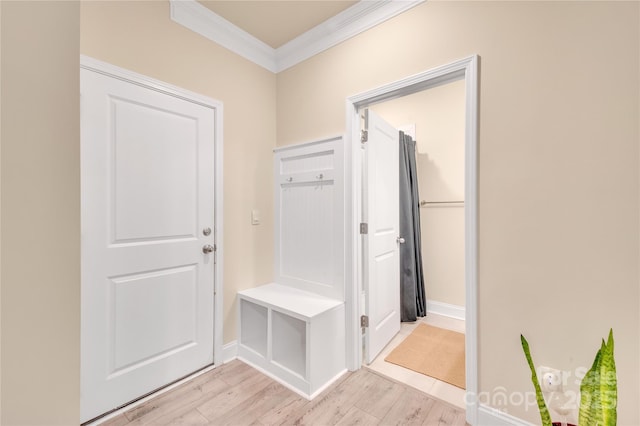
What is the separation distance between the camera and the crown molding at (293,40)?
191cm

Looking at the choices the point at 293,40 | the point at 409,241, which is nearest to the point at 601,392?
the point at 409,241

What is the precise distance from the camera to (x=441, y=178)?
123 inches

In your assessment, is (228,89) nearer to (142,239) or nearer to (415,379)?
(142,239)

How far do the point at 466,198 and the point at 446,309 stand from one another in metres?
1.96

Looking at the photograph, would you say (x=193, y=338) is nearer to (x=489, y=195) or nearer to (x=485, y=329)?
(x=485, y=329)

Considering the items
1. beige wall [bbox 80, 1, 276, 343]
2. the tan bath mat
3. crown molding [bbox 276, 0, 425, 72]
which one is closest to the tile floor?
the tan bath mat

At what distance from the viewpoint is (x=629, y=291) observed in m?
1.20

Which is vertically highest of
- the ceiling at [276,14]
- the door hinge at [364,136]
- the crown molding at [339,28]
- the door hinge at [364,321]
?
the ceiling at [276,14]

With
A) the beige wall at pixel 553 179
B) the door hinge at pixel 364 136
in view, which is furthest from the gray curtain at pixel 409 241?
the beige wall at pixel 553 179

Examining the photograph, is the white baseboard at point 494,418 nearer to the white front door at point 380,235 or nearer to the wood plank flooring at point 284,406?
the wood plank flooring at point 284,406

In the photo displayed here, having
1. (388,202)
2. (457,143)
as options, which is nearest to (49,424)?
(388,202)

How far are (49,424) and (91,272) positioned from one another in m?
1.24

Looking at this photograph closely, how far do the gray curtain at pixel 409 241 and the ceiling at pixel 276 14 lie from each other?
1.32 meters

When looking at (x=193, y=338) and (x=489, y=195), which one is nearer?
(x=489, y=195)
